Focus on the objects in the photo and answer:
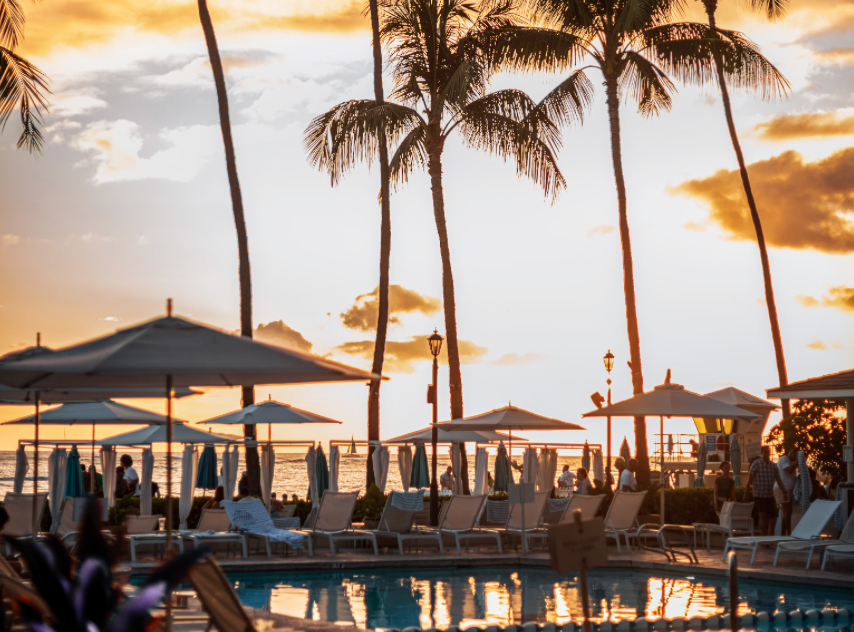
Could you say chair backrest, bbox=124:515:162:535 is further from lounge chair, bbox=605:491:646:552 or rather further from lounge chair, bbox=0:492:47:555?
lounge chair, bbox=605:491:646:552

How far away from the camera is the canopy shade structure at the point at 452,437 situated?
69.7 ft

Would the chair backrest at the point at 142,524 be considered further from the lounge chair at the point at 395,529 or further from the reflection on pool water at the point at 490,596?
the lounge chair at the point at 395,529

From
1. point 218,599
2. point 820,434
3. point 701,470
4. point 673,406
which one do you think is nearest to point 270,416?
point 673,406

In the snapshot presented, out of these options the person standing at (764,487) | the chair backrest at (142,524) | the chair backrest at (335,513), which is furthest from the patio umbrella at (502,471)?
the chair backrest at (142,524)

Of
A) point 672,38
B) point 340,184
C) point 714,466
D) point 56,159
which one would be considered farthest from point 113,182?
point 714,466

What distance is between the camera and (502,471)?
72.2ft

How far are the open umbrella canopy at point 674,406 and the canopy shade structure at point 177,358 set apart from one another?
9.46 metres

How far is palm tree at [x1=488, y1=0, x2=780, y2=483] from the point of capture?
22.2 m

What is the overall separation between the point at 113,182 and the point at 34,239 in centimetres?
182

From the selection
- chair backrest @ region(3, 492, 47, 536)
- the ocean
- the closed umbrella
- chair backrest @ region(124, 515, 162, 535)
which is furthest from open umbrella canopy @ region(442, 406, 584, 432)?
the ocean

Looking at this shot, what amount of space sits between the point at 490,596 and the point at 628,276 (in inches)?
468

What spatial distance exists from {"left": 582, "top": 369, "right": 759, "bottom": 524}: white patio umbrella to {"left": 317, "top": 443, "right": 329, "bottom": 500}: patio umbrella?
19.4 ft

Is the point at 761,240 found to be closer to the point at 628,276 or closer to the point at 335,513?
the point at 628,276

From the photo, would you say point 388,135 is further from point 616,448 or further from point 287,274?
point 616,448
